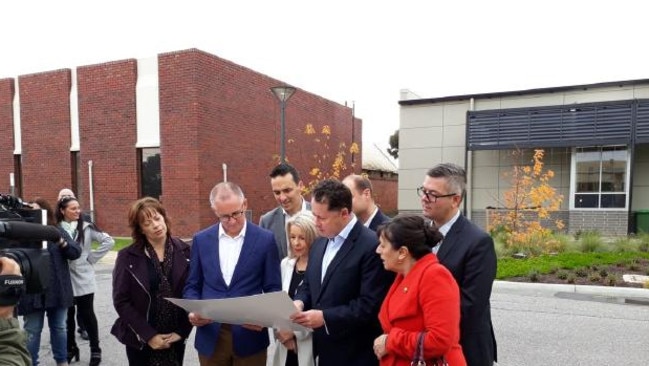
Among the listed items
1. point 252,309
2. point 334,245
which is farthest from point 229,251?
point 334,245

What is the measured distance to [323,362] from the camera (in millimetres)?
2504

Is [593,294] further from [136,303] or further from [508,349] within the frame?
[136,303]

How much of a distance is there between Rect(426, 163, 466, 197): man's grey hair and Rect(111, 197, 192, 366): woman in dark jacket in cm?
184

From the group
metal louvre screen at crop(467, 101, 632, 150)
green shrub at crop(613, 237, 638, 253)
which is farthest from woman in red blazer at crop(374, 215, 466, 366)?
metal louvre screen at crop(467, 101, 632, 150)

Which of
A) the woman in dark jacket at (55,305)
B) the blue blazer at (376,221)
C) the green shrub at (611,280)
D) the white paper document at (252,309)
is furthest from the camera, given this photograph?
the green shrub at (611,280)

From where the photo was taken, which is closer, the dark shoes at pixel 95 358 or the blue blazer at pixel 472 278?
the blue blazer at pixel 472 278

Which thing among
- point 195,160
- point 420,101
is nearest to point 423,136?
point 420,101

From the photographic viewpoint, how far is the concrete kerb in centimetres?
766

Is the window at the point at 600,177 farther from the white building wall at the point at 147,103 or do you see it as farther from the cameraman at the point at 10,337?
the cameraman at the point at 10,337

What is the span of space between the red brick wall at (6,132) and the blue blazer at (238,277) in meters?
19.2

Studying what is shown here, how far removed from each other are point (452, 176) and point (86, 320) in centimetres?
430

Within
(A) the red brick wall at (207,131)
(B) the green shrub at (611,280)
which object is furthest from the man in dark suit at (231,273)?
(A) the red brick wall at (207,131)

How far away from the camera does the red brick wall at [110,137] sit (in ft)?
51.2

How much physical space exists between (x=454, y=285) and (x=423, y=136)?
17.4 metres
